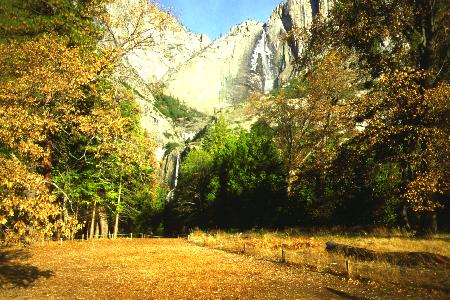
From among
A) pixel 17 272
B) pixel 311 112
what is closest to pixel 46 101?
pixel 17 272

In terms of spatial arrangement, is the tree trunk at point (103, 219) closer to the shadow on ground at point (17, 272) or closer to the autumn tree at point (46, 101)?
the shadow on ground at point (17, 272)

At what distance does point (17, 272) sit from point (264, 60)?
181 m

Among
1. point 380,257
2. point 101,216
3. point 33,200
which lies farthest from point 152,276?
point 101,216

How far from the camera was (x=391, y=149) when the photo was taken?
1969 cm

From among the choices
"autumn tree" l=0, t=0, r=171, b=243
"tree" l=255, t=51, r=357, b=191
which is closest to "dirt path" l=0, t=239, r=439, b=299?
"autumn tree" l=0, t=0, r=171, b=243

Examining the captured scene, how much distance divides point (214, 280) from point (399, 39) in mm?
15781

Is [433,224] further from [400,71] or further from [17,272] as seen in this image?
[17,272]

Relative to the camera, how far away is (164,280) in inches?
517

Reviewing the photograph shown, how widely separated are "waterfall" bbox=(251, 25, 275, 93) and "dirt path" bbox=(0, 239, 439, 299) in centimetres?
15841

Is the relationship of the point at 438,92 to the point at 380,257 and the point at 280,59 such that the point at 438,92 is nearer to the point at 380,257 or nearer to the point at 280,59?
the point at 380,257

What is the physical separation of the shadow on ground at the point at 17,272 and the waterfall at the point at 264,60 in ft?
523

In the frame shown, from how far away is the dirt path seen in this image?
11.0 m

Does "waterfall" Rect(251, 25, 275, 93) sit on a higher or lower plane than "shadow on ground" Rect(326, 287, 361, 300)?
higher

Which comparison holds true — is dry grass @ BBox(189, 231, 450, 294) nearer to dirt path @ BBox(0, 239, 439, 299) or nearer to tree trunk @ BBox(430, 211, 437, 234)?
dirt path @ BBox(0, 239, 439, 299)
